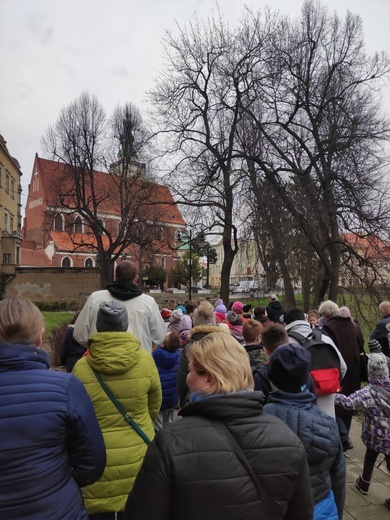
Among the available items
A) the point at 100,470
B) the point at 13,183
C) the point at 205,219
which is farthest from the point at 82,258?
the point at 100,470

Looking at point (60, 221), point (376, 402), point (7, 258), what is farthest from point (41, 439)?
point (60, 221)

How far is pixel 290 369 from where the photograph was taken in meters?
2.34

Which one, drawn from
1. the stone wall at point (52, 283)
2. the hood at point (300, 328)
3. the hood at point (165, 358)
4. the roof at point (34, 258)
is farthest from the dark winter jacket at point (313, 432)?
the roof at point (34, 258)

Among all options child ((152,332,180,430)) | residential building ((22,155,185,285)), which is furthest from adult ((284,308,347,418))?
residential building ((22,155,185,285))

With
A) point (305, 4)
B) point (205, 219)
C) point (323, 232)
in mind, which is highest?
point (305, 4)

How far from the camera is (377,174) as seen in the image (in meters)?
13.6

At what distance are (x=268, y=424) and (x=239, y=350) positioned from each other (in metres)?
0.36

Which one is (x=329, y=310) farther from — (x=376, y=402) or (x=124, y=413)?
(x=124, y=413)

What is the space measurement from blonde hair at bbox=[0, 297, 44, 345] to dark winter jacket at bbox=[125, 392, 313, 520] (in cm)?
82

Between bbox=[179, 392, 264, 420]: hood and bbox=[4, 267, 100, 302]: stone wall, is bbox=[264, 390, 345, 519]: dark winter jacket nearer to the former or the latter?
bbox=[179, 392, 264, 420]: hood

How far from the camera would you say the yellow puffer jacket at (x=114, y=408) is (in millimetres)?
2463

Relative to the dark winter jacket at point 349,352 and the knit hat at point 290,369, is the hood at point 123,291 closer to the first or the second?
the knit hat at point 290,369

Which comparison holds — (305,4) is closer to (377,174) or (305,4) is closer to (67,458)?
(377,174)


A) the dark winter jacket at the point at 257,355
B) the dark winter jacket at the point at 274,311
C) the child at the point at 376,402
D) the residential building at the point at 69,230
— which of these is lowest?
the child at the point at 376,402
